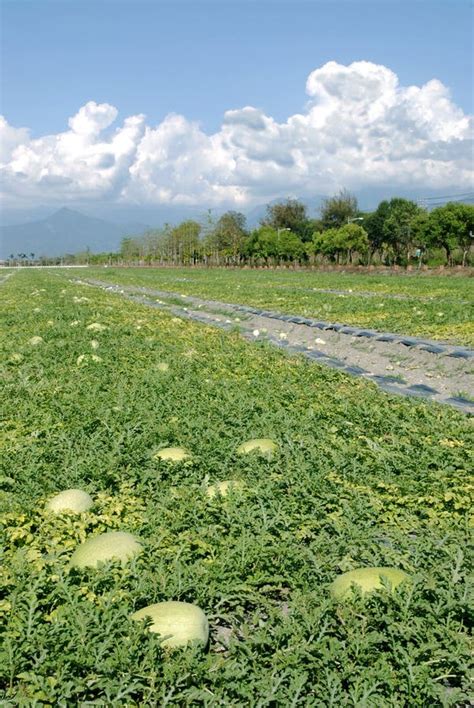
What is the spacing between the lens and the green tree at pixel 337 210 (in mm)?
98875

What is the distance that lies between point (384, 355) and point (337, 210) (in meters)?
91.3

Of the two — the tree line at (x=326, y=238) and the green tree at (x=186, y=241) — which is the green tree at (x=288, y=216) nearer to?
the tree line at (x=326, y=238)

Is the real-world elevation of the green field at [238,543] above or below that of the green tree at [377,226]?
below

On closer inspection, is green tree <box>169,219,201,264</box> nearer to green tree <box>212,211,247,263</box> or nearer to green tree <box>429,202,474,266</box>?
green tree <box>212,211,247,263</box>

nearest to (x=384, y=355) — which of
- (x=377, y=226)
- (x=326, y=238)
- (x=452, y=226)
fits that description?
(x=452, y=226)

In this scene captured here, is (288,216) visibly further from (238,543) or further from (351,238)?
(238,543)

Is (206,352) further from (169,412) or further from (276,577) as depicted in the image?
(276,577)

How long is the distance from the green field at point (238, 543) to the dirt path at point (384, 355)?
1714 mm

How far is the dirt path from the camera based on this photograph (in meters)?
9.30

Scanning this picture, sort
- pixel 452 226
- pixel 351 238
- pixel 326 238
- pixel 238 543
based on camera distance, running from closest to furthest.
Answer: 1. pixel 238 543
2. pixel 452 226
3. pixel 351 238
4. pixel 326 238

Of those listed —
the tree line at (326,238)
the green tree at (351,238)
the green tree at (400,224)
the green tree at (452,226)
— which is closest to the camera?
the green tree at (452,226)

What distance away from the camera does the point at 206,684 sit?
2656 mm

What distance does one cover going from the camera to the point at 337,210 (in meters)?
99.6

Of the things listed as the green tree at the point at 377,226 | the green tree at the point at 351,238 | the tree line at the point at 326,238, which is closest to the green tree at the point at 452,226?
the tree line at the point at 326,238
